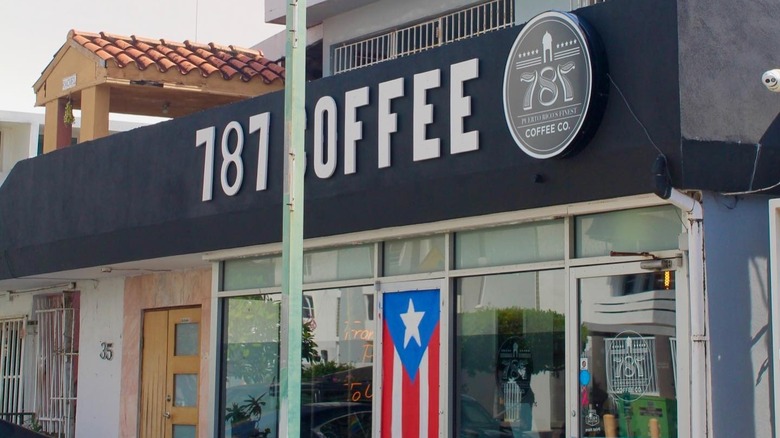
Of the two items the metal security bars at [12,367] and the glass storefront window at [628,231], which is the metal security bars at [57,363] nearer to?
the metal security bars at [12,367]

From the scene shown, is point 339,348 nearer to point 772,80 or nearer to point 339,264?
point 339,264

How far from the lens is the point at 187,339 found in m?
14.8

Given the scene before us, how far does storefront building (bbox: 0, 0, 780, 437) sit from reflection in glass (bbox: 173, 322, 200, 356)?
49 centimetres

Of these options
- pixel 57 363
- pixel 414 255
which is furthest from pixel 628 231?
pixel 57 363

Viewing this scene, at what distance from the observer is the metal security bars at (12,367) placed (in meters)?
18.6

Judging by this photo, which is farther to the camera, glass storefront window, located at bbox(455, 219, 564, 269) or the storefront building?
glass storefront window, located at bbox(455, 219, 564, 269)

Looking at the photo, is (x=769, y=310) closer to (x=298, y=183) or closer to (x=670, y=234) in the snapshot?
(x=670, y=234)

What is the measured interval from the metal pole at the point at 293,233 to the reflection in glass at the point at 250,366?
190 inches

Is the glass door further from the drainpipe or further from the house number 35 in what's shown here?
the house number 35

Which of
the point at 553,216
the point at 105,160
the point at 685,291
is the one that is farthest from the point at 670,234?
the point at 105,160

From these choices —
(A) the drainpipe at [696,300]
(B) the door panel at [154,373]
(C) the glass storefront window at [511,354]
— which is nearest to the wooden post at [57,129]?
(B) the door panel at [154,373]

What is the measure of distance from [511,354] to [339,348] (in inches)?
92.7

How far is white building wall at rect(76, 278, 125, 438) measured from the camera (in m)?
15.9

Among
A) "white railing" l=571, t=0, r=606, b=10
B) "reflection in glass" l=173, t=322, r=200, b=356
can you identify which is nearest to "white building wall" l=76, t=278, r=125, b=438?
"reflection in glass" l=173, t=322, r=200, b=356
